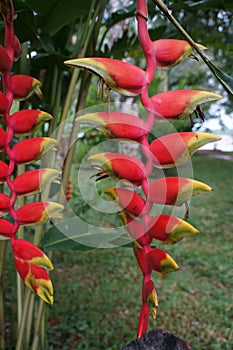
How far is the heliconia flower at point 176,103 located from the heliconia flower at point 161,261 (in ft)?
0.38

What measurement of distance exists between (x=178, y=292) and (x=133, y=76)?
2057mm

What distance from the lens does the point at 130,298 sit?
2117 mm

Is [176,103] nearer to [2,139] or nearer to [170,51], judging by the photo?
[170,51]

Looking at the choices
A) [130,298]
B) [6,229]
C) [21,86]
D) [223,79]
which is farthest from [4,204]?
[130,298]

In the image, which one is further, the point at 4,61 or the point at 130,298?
the point at 130,298

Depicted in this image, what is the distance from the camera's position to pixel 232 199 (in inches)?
178

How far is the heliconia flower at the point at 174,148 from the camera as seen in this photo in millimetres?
342

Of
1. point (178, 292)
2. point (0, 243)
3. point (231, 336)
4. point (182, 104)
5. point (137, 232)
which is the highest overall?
point (182, 104)

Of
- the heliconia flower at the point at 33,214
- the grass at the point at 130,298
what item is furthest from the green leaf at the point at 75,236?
the grass at the point at 130,298

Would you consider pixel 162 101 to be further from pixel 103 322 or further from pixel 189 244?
pixel 189 244

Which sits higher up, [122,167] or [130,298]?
[122,167]

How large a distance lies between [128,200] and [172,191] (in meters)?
0.04

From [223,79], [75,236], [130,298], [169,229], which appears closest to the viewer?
[169,229]

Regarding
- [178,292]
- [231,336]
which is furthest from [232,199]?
[231,336]
